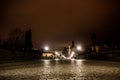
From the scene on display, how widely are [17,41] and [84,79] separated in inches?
3146

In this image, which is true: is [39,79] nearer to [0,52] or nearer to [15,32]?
[0,52]

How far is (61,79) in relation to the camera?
1432cm

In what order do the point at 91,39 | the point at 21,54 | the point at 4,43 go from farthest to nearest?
1. the point at 91,39
2. the point at 4,43
3. the point at 21,54

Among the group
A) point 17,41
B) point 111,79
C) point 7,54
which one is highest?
point 17,41

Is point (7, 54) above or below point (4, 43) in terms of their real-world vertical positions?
below

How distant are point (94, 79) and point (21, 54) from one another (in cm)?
6909

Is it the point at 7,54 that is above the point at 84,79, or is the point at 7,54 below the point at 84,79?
above

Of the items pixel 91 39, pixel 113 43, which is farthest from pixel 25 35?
pixel 113 43

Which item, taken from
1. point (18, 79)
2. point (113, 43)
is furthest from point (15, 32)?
point (18, 79)

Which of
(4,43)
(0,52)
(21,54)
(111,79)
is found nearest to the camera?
(111,79)

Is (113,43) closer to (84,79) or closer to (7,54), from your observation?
(7,54)

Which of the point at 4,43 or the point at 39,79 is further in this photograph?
the point at 4,43

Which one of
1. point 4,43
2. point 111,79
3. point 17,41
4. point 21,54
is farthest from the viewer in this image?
point 4,43

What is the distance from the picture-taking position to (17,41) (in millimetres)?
91625
